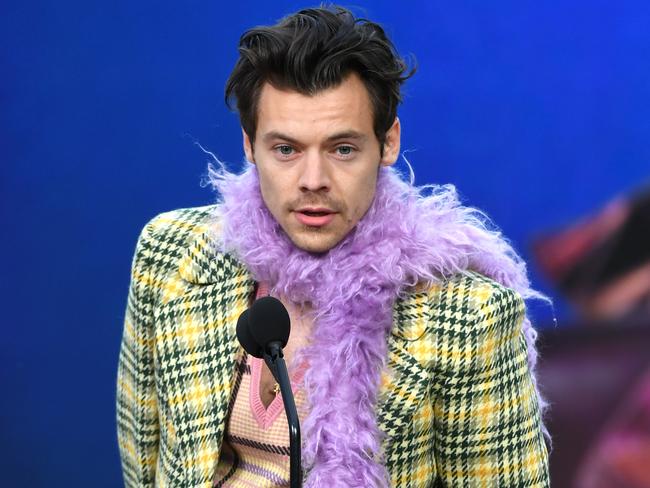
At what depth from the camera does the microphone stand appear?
4.47 ft

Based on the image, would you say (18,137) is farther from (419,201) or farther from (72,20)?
(419,201)

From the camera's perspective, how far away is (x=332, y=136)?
179 cm

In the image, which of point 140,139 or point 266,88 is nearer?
point 266,88

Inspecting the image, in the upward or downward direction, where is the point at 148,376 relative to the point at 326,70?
downward

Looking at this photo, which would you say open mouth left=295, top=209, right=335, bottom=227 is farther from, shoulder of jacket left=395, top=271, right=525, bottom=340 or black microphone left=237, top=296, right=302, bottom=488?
black microphone left=237, top=296, right=302, bottom=488

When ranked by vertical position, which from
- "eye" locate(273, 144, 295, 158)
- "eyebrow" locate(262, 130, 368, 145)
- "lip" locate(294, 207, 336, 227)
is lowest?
"lip" locate(294, 207, 336, 227)

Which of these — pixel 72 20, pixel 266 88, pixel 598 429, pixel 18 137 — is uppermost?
pixel 72 20

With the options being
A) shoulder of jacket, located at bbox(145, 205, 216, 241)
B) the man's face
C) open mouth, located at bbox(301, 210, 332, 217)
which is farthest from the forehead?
shoulder of jacket, located at bbox(145, 205, 216, 241)

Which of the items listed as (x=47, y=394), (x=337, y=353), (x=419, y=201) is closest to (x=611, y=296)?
(x=419, y=201)

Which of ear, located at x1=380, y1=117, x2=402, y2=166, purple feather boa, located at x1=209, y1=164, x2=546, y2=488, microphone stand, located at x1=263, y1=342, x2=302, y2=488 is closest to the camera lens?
microphone stand, located at x1=263, y1=342, x2=302, y2=488

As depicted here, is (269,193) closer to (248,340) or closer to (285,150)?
(285,150)

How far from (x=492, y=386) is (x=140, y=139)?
4.33 feet

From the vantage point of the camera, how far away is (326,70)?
179 cm

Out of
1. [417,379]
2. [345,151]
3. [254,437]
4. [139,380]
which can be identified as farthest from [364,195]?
[139,380]
